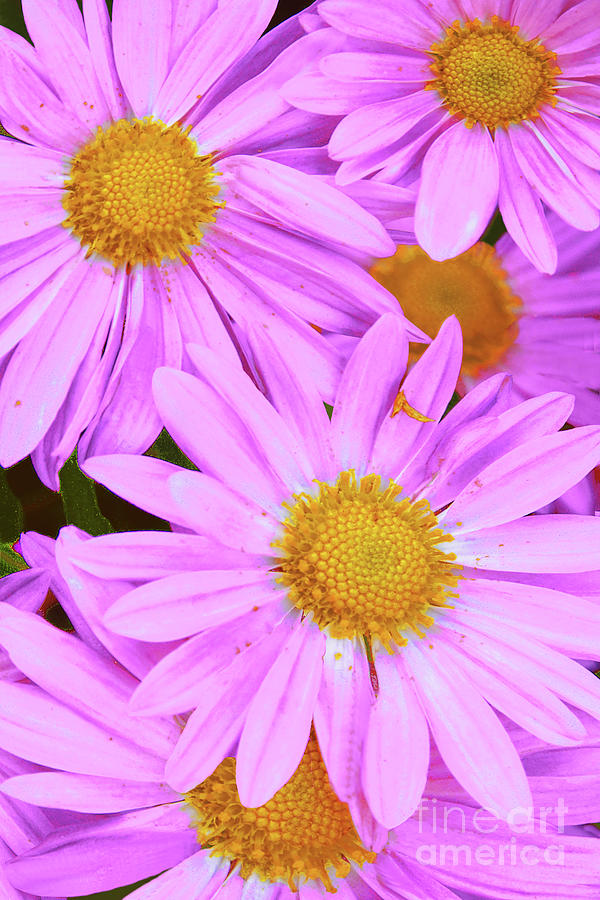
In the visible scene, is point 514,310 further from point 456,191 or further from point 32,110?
point 32,110

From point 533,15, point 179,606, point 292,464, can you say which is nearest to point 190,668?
point 179,606

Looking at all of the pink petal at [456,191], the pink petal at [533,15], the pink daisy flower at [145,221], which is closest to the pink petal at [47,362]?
the pink daisy flower at [145,221]

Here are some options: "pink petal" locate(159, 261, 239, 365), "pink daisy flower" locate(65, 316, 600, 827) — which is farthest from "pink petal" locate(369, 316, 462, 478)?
"pink petal" locate(159, 261, 239, 365)

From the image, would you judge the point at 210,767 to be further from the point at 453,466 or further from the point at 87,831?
the point at 453,466

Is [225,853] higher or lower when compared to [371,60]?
lower

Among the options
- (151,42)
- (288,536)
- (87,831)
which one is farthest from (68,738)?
(151,42)

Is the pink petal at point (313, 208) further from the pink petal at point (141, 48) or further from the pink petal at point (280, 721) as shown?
the pink petal at point (280, 721)
